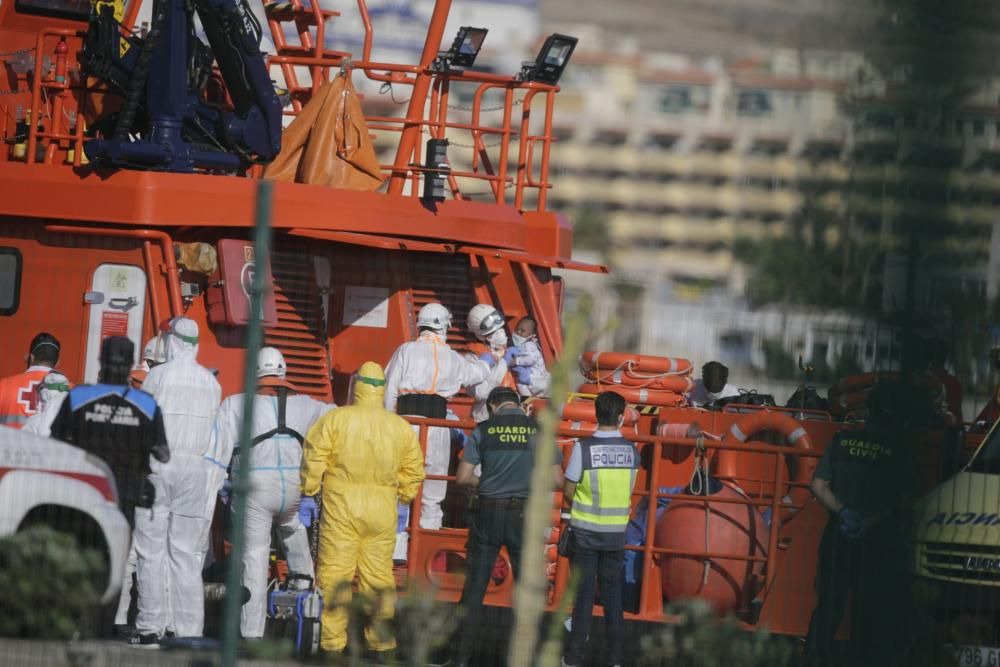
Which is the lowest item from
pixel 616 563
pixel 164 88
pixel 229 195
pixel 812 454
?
pixel 616 563

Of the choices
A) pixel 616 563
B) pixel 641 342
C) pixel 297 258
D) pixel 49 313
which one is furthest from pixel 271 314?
pixel 641 342

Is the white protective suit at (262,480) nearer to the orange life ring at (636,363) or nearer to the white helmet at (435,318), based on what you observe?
the white helmet at (435,318)

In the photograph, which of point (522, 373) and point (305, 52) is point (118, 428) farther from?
point (305, 52)

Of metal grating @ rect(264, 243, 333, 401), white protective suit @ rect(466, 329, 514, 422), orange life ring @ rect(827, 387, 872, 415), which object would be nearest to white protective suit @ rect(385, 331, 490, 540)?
white protective suit @ rect(466, 329, 514, 422)

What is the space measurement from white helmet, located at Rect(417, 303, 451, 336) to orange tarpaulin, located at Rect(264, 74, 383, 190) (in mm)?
1083

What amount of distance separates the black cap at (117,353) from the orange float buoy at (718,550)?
3.61m

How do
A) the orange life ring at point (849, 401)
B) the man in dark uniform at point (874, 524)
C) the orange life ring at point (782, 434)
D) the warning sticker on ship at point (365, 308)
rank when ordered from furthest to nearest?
the warning sticker on ship at point (365, 308) < the orange life ring at point (782, 434) < the orange life ring at point (849, 401) < the man in dark uniform at point (874, 524)

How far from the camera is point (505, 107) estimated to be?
41.7 feet

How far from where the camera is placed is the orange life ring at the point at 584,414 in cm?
1125

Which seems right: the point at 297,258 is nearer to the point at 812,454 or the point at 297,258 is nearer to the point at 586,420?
the point at 586,420

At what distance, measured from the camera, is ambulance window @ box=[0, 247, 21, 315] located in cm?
1116

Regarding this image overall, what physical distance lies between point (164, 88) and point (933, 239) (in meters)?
8.01

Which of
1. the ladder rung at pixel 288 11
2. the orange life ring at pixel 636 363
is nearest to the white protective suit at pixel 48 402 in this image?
the orange life ring at pixel 636 363

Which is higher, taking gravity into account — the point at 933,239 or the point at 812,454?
the point at 933,239
